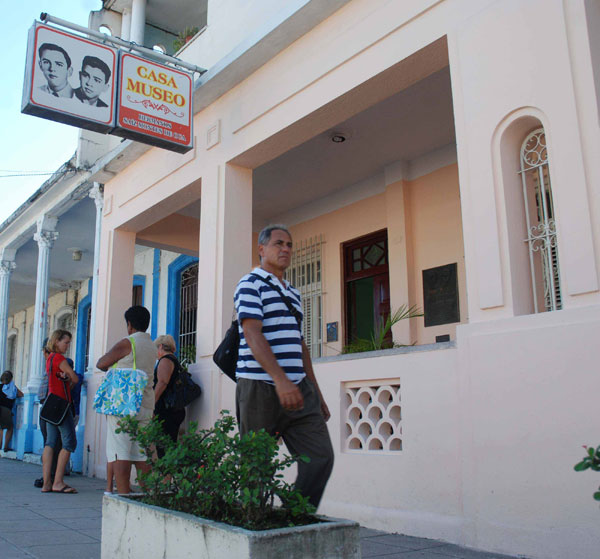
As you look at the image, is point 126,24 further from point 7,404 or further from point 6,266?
point 7,404

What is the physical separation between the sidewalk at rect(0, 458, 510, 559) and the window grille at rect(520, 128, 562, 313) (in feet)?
5.54

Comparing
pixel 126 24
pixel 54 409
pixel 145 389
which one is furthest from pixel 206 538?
pixel 126 24

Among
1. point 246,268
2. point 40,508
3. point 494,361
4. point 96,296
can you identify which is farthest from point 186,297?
point 494,361

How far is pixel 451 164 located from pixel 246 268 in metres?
2.98

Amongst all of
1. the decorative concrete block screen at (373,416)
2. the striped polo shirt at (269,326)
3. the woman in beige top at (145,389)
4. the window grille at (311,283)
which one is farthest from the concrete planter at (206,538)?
the window grille at (311,283)

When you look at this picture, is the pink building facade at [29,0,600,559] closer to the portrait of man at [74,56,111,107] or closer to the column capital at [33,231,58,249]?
the portrait of man at [74,56,111,107]

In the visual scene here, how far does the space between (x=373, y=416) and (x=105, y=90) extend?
15.0 feet

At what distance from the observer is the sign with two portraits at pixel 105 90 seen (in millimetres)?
6875

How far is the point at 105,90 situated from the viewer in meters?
7.20

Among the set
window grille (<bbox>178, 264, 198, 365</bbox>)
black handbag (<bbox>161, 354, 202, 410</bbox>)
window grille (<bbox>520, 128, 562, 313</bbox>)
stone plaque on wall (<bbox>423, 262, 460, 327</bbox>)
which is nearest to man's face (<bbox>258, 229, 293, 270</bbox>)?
window grille (<bbox>520, 128, 562, 313</bbox>)

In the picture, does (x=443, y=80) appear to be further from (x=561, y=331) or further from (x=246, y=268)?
(x=561, y=331)

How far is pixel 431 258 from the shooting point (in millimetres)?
8258

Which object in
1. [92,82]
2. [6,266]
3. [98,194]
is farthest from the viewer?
[6,266]

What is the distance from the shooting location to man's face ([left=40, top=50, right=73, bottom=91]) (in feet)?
22.6
